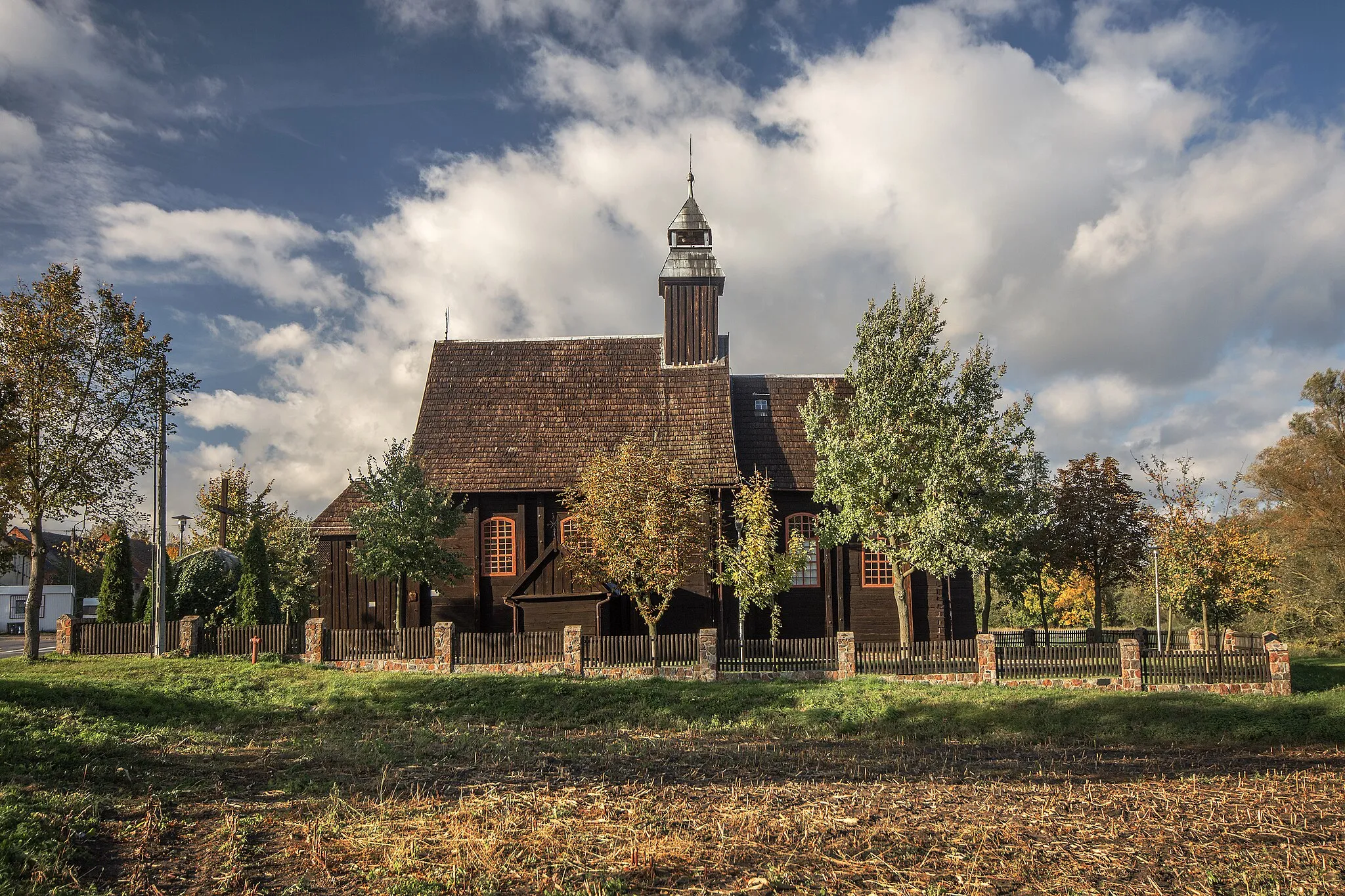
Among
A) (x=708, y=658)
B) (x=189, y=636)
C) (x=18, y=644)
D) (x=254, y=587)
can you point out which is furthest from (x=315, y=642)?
(x=18, y=644)

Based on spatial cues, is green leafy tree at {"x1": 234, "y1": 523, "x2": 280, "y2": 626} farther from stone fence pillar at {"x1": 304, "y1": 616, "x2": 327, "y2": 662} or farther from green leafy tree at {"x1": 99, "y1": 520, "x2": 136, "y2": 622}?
stone fence pillar at {"x1": 304, "y1": 616, "x2": 327, "y2": 662}

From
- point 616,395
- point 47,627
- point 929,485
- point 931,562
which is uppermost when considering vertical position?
point 616,395

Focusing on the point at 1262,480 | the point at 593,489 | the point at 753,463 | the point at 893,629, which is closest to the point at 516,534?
the point at 593,489

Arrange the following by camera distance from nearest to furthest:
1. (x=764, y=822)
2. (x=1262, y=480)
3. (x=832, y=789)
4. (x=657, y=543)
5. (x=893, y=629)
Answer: (x=764, y=822)
(x=832, y=789)
(x=657, y=543)
(x=893, y=629)
(x=1262, y=480)

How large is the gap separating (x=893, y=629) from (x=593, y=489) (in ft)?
39.2

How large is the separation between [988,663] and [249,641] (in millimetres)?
20870

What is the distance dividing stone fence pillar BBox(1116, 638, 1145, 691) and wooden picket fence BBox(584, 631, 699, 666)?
10860 mm

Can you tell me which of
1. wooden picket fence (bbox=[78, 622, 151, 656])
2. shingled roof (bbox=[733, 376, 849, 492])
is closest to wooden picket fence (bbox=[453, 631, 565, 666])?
wooden picket fence (bbox=[78, 622, 151, 656])

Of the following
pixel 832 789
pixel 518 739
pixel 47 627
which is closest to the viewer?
pixel 832 789

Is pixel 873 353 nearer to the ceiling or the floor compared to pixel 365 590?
nearer to the ceiling

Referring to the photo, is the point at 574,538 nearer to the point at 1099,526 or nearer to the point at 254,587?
the point at 254,587

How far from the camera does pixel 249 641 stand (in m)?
26.0

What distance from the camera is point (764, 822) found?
935 centimetres

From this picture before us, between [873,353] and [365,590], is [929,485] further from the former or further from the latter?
[365,590]
